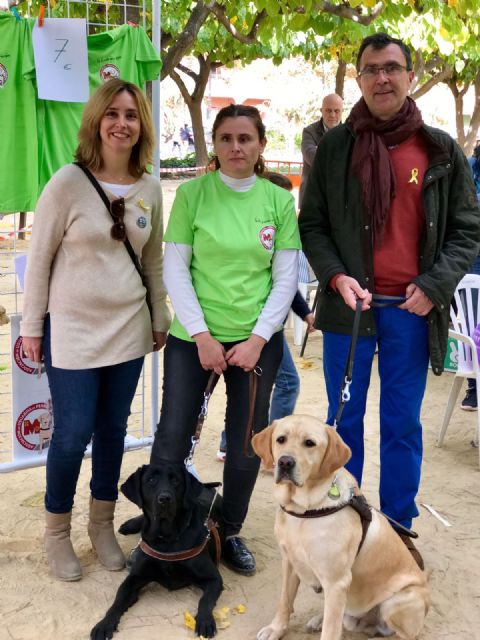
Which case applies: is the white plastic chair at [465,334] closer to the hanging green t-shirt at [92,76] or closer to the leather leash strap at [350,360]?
the leather leash strap at [350,360]

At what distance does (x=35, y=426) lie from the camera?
3.95 metres

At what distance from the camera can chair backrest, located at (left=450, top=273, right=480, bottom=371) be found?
5109 millimetres

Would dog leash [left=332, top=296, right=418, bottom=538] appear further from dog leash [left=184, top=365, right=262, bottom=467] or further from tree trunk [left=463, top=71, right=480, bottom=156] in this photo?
tree trunk [left=463, top=71, right=480, bottom=156]

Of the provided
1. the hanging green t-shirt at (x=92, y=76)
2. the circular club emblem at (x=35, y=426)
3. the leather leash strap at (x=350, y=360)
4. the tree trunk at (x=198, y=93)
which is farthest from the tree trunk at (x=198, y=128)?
the leather leash strap at (x=350, y=360)

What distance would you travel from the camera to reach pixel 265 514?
164 inches

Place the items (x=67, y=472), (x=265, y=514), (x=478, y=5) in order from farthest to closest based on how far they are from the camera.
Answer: (x=478, y=5)
(x=265, y=514)
(x=67, y=472)

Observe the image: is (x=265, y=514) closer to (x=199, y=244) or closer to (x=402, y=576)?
(x=402, y=576)

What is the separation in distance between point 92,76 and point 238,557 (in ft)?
8.59

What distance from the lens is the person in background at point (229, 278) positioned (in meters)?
3.09

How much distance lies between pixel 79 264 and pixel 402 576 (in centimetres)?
182

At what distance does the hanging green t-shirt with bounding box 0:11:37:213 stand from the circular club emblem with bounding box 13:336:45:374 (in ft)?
2.29

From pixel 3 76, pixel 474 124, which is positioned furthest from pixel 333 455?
pixel 474 124

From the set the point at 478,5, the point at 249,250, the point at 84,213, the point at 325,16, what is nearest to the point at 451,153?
the point at 249,250

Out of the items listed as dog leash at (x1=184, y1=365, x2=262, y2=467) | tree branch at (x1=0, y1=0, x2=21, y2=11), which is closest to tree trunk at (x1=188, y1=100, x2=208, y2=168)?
tree branch at (x1=0, y1=0, x2=21, y2=11)
